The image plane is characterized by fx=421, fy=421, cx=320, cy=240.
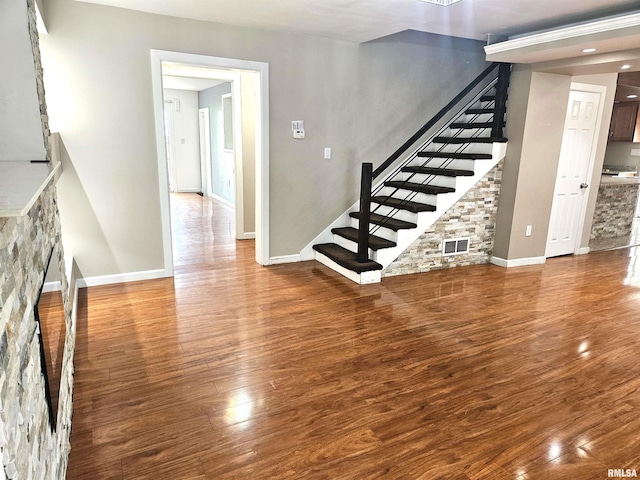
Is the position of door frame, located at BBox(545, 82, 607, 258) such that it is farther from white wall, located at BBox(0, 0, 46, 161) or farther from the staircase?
white wall, located at BBox(0, 0, 46, 161)

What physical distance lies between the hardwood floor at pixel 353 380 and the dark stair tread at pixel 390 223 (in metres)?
0.58

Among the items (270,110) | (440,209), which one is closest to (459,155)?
(440,209)

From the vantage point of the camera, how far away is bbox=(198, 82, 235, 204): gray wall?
8570mm

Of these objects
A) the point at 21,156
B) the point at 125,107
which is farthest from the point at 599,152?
the point at 21,156

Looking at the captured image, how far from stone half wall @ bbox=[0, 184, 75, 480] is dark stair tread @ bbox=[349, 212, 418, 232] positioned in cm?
337

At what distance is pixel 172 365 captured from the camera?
2.71 metres

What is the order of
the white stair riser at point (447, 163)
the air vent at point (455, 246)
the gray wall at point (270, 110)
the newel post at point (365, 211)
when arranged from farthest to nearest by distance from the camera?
the white stair riser at point (447, 163) → the air vent at point (455, 246) → the newel post at point (365, 211) → the gray wall at point (270, 110)

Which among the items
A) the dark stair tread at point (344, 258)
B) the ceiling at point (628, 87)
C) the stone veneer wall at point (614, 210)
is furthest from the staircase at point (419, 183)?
the stone veneer wall at point (614, 210)

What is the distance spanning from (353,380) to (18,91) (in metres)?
2.31

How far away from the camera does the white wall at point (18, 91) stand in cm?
187

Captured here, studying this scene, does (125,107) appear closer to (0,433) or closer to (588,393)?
(0,433)

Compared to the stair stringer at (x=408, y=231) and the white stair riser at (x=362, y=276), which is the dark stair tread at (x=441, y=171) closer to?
the stair stringer at (x=408, y=231)

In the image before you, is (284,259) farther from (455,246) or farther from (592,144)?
(592,144)

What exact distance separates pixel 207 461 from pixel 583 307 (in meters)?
3.50
